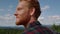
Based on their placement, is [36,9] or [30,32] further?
[36,9]

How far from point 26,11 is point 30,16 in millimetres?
48

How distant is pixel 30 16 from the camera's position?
1.48 m

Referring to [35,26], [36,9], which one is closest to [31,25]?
[35,26]

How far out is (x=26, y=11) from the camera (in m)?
1.49

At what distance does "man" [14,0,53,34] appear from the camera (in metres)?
1.46

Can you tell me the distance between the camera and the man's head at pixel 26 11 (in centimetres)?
148

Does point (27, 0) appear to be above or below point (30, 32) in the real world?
above

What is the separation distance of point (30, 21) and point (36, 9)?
0.36ft

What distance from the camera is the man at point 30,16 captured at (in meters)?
1.46

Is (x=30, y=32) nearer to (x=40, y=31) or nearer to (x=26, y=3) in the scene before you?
(x=40, y=31)

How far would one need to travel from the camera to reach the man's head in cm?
148

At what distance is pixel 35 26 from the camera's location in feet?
4.81

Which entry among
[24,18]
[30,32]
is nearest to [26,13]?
[24,18]

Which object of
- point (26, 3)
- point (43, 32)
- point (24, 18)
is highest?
point (26, 3)
